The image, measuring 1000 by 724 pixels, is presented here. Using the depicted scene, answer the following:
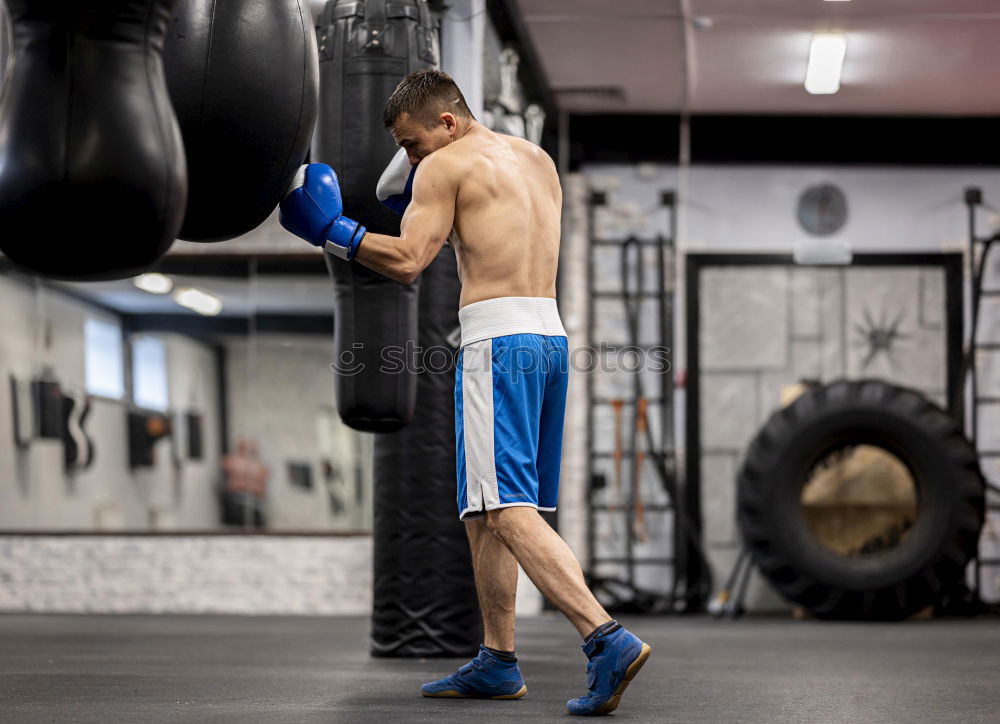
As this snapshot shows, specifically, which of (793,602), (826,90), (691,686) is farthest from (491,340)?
(826,90)

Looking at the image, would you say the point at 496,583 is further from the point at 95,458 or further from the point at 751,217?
the point at 751,217

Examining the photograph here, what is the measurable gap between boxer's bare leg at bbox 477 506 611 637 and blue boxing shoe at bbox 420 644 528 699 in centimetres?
31

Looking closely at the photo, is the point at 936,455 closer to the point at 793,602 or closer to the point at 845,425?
the point at 845,425

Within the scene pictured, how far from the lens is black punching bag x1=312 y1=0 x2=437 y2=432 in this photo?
3365 millimetres

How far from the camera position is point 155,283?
699 centimetres

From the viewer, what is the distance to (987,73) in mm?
6461

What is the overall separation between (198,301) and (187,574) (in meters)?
1.45

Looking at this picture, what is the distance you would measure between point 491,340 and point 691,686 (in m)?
1.14

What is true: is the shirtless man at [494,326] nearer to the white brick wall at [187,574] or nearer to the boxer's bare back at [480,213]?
the boxer's bare back at [480,213]

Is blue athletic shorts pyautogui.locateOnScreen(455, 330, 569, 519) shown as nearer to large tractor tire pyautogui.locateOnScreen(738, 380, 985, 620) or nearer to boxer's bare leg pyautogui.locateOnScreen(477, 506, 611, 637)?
boxer's bare leg pyautogui.locateOnScreen(477, 506, 611, 637)

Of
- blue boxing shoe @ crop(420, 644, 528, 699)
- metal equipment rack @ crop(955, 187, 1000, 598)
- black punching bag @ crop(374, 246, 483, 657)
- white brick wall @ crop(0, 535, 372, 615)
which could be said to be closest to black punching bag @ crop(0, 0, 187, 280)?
blue boxing shoe @ crop(420, 644, 528, 699)

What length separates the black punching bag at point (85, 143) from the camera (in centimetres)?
197

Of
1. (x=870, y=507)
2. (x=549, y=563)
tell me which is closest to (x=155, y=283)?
(x=870, y=507)

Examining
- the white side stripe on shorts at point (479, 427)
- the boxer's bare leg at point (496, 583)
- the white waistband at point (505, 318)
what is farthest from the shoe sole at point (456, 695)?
the white waistband at point (505, 318)
